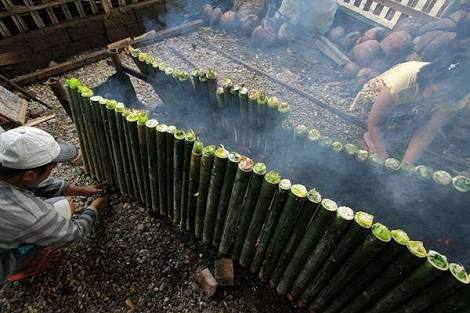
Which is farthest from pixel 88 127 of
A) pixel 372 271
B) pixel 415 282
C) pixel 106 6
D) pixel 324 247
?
pixel 106 6

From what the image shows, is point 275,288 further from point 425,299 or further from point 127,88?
point 127,88

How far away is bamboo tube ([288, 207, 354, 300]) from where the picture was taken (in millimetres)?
1972

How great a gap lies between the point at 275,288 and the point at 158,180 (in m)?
1.85

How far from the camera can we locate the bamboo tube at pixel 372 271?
1.86m

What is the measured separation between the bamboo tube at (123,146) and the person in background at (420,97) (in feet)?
11.5

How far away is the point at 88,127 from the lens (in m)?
3.46

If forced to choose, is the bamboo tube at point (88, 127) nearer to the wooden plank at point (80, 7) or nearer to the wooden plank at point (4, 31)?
the wooden plank at point (4, 31)

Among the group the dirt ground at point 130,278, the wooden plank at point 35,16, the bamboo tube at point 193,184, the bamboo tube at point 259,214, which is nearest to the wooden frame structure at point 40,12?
the wooden plank at point 35,16

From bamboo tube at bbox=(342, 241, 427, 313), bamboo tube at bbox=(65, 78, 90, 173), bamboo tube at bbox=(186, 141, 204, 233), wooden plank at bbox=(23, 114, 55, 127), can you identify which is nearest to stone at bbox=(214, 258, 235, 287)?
bamboo tube at bbox=(186, 141, 204, 233)

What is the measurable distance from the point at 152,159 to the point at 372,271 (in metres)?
2.34

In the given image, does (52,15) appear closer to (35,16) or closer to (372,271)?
(35,16)

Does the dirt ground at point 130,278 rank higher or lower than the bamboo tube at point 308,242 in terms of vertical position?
lower

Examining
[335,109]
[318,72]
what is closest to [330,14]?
[318,72]

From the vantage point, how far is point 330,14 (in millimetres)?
7180
